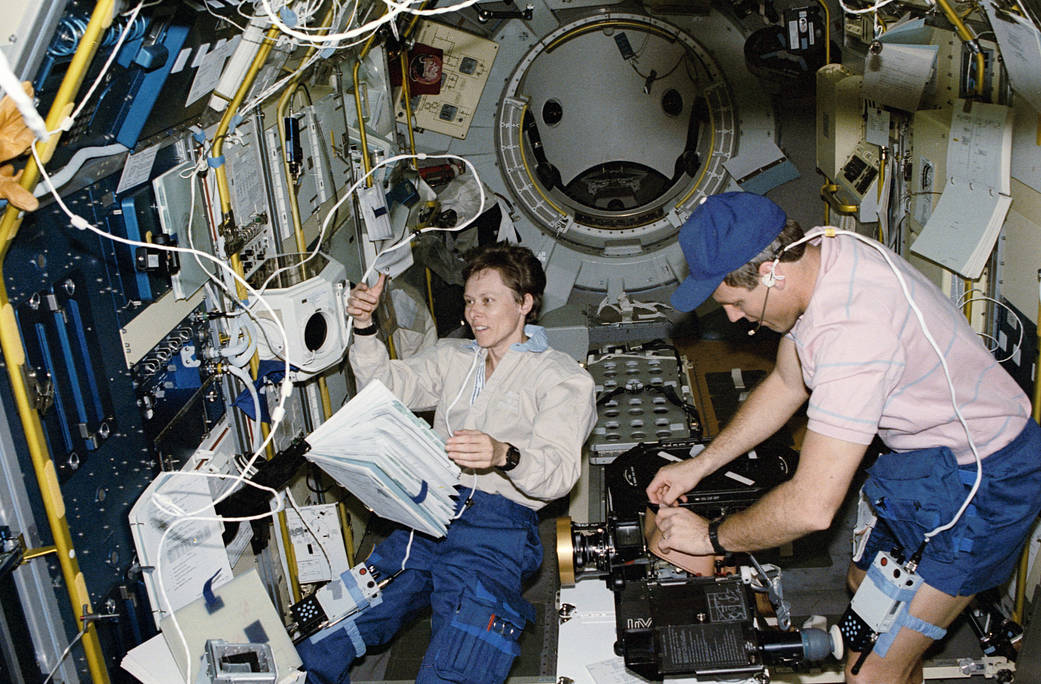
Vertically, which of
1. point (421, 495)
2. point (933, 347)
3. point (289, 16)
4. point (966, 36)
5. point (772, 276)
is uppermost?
point (289, 16)

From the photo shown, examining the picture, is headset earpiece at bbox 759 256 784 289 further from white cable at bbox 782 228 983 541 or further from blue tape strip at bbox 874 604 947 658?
blue tape strip at bbox 874 604 947 658

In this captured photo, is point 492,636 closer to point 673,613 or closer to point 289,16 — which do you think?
point 673,613

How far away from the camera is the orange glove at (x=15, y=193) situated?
171 centimetres

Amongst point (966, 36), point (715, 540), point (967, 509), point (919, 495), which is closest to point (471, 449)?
point (715, 540)

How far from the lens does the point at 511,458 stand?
101 inches

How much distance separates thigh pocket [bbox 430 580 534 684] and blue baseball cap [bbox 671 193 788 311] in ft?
3.44

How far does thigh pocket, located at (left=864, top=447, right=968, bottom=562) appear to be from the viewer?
2.38 m

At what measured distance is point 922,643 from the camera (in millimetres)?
2504

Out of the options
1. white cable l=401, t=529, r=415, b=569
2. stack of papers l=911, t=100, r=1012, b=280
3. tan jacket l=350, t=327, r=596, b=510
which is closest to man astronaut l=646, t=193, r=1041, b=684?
tan jacket l=350, t=327, r=596, b=510

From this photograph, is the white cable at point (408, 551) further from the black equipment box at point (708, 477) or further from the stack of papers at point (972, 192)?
the stack of papers at point (972, 192)

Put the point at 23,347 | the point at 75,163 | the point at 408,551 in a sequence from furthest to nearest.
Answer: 1. the point at 408,551
2. the point at 75,163
3. the point at 23,347

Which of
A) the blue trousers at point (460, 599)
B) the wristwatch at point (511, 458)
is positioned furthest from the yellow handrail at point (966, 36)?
the blue trousers at point (460, 599)

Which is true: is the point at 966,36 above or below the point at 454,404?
above

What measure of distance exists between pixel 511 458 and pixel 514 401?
34 cm
